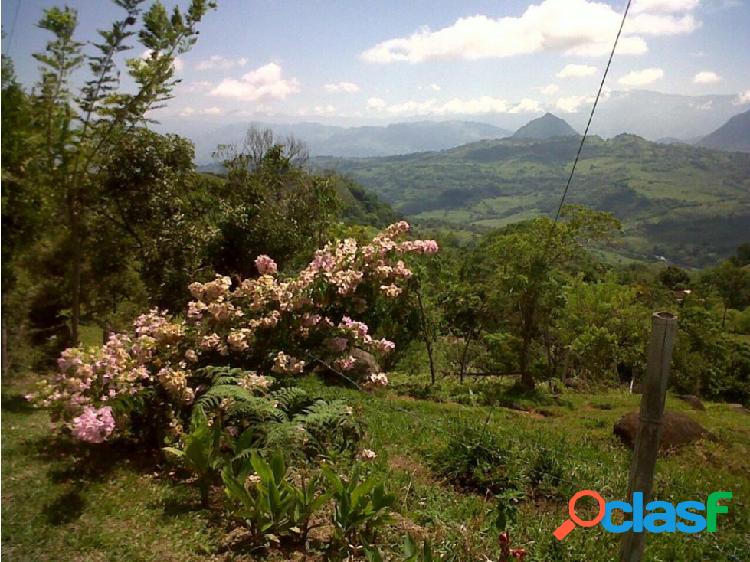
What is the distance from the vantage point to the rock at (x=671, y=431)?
29.0 feet

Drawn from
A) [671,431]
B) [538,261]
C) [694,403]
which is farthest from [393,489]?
[694,403]

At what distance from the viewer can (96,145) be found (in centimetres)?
407

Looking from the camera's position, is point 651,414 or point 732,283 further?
point 732,283

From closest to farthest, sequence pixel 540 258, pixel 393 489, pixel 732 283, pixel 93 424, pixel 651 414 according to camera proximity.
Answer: pixel 651 414
pixel 93 424
pixel 393 489
pixel 540 258
pixel 732 283

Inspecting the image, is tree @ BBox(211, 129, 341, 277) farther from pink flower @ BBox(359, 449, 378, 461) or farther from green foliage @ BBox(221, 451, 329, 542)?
green foliage @ BBox(221, 451, 329, 542)

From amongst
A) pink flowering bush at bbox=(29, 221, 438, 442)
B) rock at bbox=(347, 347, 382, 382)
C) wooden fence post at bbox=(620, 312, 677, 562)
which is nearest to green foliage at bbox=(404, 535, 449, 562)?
wooden fence post at bbox=(620, 312, 677, 562)

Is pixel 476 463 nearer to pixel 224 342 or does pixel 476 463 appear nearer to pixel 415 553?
pixel 415 553

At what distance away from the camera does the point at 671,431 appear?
9.04m

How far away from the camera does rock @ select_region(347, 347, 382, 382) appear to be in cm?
1052

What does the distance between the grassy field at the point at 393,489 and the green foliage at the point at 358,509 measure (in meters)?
0.24

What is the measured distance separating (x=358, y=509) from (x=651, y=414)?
216 cm

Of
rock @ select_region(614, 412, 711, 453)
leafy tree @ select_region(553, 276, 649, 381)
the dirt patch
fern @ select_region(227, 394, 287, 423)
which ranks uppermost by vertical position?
fern @ select_region(227, 394, 287, 423)

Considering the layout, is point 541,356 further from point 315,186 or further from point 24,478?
point 24,478

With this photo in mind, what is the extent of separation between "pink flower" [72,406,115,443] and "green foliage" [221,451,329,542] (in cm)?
112
